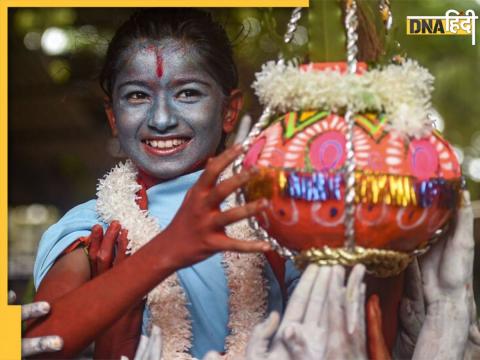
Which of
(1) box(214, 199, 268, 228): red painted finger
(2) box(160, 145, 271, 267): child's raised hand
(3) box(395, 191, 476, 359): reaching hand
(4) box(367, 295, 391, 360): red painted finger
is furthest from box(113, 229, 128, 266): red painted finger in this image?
(3) box(395, 191, 476, 359): reaching hand

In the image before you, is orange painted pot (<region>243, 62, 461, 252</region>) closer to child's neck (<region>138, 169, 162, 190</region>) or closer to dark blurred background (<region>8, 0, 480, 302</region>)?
dark blurred background (<region>8, 0, 480, 302</region>)

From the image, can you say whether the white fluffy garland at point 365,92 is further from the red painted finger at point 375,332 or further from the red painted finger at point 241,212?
the red painted finger at point 375,332

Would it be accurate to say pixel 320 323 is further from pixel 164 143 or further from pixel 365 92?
pixel 164 143

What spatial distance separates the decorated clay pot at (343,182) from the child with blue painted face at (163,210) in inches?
11.3

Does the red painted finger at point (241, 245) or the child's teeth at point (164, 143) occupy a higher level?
the child's teeth at point (164, 143)

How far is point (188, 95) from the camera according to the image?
68.9 inches

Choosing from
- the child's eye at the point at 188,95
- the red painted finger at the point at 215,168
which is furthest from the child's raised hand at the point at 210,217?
the child's eye at the point at 188,95

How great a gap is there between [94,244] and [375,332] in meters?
0.64

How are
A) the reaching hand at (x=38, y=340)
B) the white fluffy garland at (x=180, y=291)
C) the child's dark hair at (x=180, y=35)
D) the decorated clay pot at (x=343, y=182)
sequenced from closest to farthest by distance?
1. the decorated clay pot at (x=343, y=182)
2. the reaching hand at (x=38, y=340)
3. the white fluffy garland at (x=180, y=291)
4. the child's dark hair at (x=180, y=35)

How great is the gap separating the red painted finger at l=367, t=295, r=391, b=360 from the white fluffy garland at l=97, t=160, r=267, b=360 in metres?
0.27

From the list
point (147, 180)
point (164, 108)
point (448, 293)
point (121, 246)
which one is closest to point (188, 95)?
point (164, 108)

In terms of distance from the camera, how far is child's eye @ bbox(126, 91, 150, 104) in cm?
174

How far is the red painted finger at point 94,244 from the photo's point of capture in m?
1.68

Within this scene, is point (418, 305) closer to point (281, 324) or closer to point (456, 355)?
point (456, 355)
